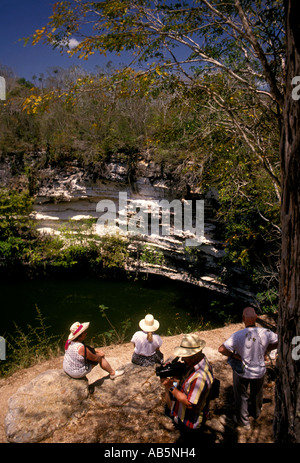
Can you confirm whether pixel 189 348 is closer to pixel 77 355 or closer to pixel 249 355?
pixel 249 355

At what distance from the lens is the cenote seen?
9.01m

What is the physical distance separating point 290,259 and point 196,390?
1421 millimetres

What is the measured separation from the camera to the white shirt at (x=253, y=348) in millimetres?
2885

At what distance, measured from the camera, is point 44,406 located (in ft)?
11.1

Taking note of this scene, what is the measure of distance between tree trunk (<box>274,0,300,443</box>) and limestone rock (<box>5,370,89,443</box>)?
236 cm

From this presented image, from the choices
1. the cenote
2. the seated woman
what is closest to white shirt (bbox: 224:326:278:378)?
the seated woman

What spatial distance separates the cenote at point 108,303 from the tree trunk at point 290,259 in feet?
20.0

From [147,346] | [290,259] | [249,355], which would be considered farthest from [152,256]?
[290,259]

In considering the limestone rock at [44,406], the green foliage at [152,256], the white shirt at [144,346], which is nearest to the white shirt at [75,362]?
the limestone rock at [44,406]

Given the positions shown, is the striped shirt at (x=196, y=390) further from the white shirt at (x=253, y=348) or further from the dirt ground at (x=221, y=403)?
the white shirt at (x=253, y=348)

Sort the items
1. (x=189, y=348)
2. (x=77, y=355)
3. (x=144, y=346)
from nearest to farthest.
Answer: (x=189, y=348), (x=77, y=355), (x=144, y=346)

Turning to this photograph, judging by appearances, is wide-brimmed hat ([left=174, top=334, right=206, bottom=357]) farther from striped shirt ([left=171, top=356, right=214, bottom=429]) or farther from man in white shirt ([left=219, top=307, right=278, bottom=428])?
man in white shirt ([left=219, top=307, right=278, bottom=428])

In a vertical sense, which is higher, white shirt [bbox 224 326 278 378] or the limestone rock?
white shirt [bbox 224 326 278 378]
